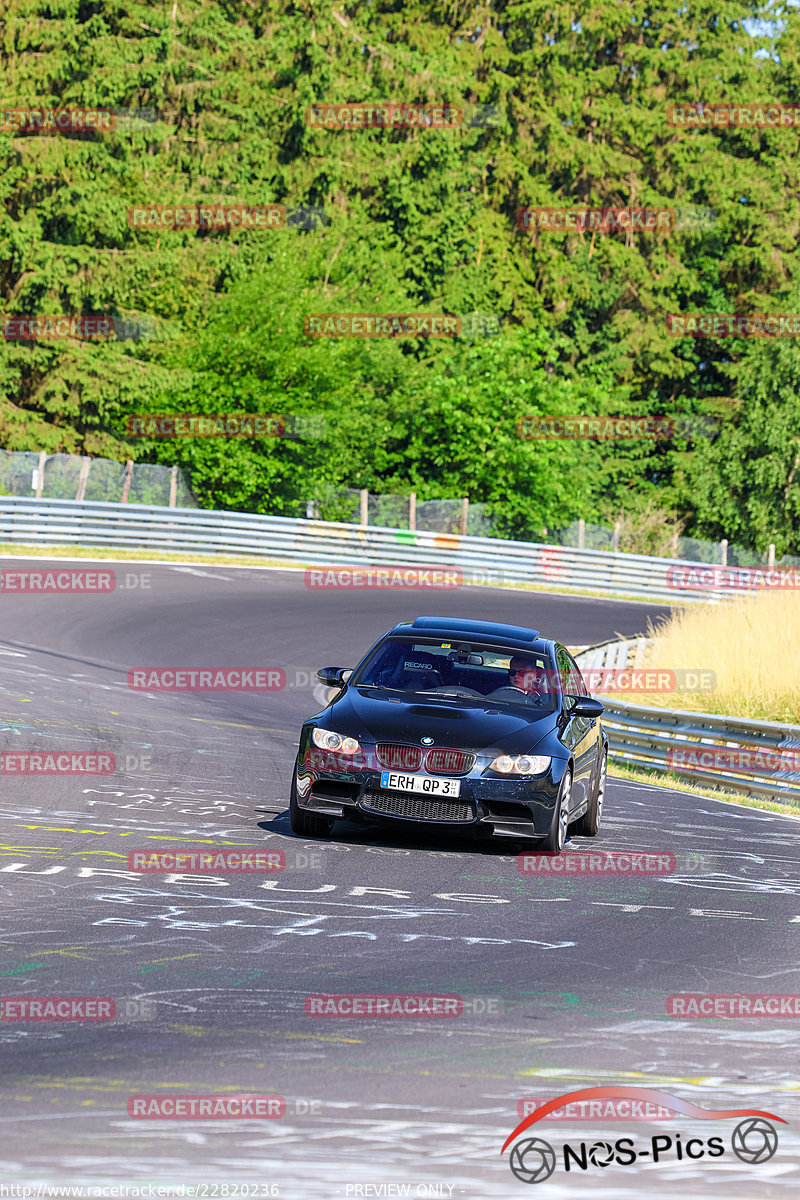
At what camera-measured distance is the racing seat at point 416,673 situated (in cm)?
1135

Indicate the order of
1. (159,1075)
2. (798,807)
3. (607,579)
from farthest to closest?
(607,579)
(798,807)
(159,1075)

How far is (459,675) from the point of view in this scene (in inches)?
456

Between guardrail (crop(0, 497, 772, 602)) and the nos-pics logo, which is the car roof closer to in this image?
the nos-pics logo

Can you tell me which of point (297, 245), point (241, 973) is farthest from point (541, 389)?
point (241, 973)

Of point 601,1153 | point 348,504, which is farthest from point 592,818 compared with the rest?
point 348,504

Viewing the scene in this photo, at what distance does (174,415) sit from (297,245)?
1067cm

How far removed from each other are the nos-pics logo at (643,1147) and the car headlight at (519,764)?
5.11m

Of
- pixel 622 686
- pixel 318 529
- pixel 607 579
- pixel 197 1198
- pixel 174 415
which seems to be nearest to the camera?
pixel 197 1198

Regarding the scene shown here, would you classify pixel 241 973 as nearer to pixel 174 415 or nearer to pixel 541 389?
pixel 174 415

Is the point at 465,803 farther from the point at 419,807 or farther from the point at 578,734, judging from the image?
the point at 578,734

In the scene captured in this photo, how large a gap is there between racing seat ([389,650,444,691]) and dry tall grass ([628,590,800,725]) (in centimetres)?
784

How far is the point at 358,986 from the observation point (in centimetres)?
653

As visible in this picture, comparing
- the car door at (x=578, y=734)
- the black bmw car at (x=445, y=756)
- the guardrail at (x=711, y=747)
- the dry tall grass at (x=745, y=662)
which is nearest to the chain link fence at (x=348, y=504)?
→ the dry tall grass at (x=745, y=662)

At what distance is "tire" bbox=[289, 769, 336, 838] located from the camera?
1053 centimetres
